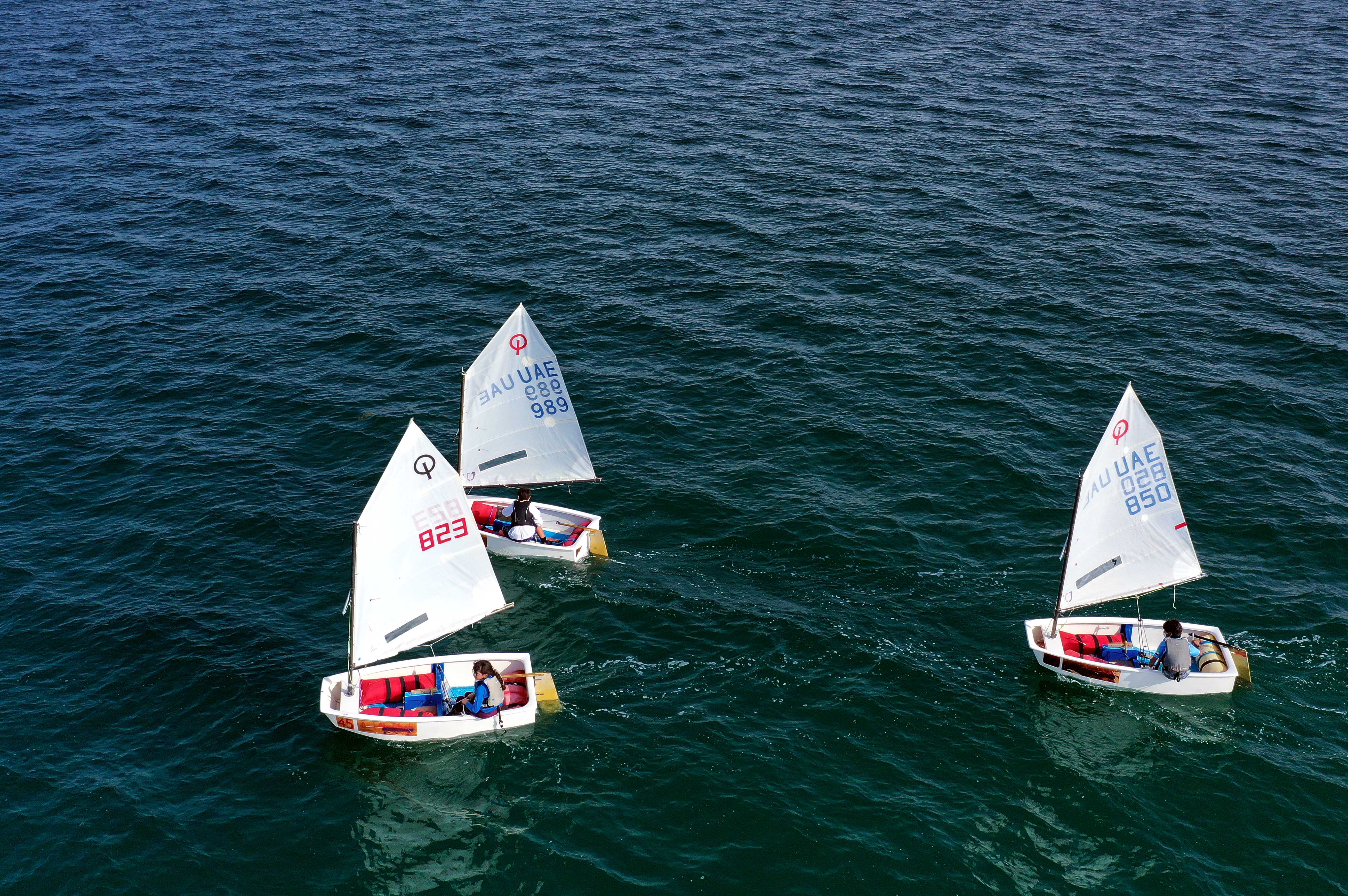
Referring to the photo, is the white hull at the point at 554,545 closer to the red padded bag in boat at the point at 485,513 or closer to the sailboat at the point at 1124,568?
the red padded bag in boat at the point at 485,513

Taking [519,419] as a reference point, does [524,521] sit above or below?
below

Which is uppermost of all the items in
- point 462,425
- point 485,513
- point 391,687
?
point 462,425

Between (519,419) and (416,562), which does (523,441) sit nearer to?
(519,419)

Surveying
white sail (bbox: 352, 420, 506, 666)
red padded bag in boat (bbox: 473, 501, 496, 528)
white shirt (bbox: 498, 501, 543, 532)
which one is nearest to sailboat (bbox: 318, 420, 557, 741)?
white sail (bbox: 352, 420, 506, 666)

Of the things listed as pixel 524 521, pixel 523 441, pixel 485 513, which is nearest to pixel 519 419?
pixel 523 441

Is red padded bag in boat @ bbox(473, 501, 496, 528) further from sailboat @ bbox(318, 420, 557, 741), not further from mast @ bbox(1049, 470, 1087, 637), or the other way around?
mast @ bbox(1049, 470, 1087, 637)

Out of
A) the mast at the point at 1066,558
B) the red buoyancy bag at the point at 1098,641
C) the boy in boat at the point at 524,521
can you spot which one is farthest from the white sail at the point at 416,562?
the red buoyancy bag at the point at 1098,641
